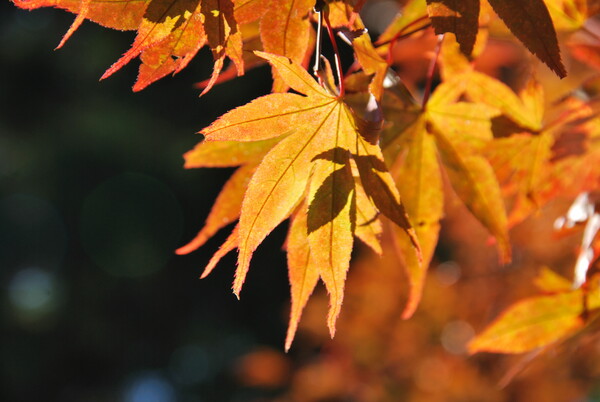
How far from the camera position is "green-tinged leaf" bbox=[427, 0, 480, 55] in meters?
0.39

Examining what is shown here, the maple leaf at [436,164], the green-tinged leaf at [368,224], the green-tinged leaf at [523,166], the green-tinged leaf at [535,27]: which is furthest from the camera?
the green-tinged leaf at [523,166]

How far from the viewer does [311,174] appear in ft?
1.52

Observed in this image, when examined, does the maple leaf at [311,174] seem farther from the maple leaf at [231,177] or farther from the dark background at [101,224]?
the dark background at [101,224]

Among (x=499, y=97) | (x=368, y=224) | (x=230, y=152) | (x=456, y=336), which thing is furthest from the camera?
(x=456, y=336)

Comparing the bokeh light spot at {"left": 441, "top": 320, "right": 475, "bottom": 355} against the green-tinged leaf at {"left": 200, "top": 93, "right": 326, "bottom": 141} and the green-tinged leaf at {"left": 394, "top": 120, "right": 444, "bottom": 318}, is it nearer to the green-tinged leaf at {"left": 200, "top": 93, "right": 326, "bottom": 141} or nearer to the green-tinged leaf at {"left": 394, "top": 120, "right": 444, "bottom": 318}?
the green-tinged leaf at {"left": 394, "top": 120, "right": 444, "bottom": 318}

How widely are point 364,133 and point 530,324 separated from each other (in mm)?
416

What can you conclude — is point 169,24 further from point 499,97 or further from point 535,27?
point 499,97

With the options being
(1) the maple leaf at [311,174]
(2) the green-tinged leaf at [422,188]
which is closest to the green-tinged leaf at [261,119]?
(1) the maple leaf at [311,174]

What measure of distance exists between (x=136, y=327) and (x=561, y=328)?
4383 millimetres

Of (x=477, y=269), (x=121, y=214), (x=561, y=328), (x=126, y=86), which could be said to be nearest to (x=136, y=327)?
(x=121, y=214)

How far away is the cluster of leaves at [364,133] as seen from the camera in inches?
16.3

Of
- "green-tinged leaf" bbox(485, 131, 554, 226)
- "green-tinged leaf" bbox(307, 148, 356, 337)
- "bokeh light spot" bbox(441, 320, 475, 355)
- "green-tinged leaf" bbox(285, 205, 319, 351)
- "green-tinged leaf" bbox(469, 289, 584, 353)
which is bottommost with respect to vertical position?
"bokeh light spot" bbox(441, 320, 475, 355)

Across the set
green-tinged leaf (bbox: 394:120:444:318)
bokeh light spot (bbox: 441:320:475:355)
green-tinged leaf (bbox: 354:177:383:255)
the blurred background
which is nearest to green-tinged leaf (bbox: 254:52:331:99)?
green-tinged leaf (bbox: 354:177:383:255)

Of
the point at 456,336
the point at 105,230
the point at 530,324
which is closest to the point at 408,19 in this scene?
the point at 530,324
